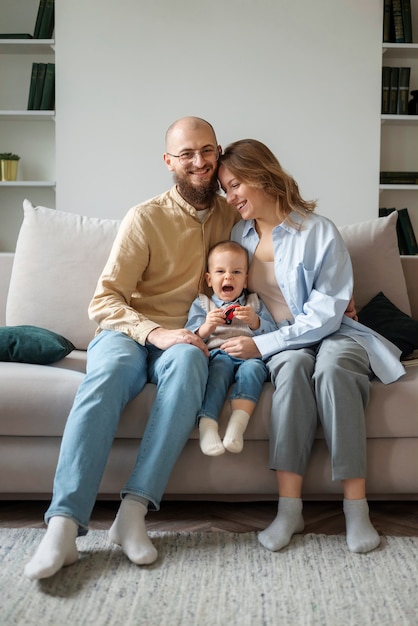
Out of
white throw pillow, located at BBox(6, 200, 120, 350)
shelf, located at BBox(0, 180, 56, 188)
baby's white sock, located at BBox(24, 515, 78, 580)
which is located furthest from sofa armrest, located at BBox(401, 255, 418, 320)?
shelf, located at BBox(0, 180, 56, 188)

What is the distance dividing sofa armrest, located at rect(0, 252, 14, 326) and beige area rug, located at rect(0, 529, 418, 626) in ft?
3.35

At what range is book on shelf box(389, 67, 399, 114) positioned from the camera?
456 cm

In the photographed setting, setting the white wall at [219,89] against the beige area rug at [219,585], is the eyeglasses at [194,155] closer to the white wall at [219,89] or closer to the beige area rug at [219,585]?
the beige area rug at [219,585]

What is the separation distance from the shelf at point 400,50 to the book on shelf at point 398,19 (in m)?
0.05

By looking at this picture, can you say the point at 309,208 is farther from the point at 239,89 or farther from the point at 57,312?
the point at 239,89

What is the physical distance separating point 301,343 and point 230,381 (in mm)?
238

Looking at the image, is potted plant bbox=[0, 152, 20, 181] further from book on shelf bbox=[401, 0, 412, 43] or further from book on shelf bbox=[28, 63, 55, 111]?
book on shelf bbox=[401, 0, 412, 43]

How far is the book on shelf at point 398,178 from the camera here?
4594 mm

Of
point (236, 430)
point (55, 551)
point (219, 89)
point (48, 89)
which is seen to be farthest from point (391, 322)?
point (48, 89)

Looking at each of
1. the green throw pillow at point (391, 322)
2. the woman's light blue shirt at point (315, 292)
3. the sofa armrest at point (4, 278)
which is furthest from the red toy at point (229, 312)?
the sofa armrest at point (4, 278)

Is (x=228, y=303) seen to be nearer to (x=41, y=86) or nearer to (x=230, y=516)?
(x=230, y=516)

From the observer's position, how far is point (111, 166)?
455 cm

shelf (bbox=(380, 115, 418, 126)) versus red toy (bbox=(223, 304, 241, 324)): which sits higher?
shelf (bbox=(380, 115, 418, 126))

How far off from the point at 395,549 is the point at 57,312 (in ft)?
4.52
